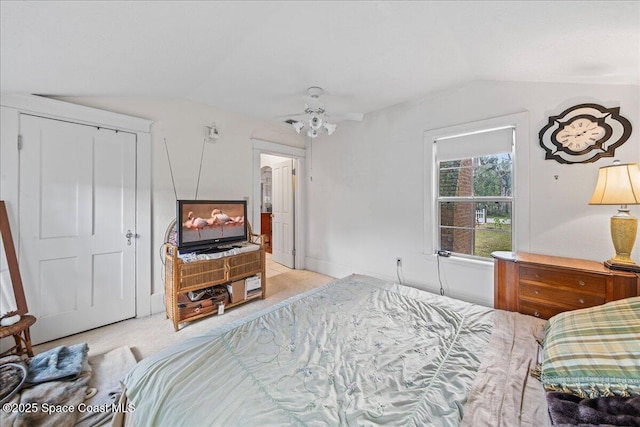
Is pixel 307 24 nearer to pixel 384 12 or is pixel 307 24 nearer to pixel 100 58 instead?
pixel 384 12

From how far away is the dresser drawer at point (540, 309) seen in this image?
1825 millimetres

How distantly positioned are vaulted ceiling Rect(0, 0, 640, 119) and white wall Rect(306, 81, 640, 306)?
22cm

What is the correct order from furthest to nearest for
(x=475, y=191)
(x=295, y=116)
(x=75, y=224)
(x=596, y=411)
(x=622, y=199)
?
1. (x=295, y=116)
2. (x=475, y=191)
3. (x=75, y=224)
4. (x=622, y=199)
5. (x=596, y=411)

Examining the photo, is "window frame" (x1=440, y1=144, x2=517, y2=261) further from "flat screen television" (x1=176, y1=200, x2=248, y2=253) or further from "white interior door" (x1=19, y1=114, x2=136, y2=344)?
"white interior door" (x1=19, y1=114, x2=136, y2=344)

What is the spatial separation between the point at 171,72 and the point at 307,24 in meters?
1.34

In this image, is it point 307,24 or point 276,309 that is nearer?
point 276,309

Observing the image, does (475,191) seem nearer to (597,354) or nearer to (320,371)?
(597,354)

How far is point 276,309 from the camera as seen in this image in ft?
5.37

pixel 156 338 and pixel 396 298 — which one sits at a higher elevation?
pixel 396 298

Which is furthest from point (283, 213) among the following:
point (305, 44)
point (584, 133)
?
point (584, 133)

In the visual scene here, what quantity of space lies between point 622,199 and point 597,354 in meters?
1.43

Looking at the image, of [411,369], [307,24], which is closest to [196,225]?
[307,24]

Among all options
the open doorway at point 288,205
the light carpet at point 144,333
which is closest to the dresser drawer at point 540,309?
the light carpet at point 144,333

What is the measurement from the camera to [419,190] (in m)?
3.11
